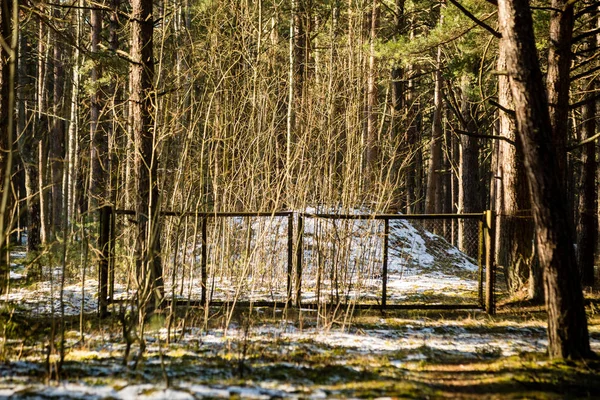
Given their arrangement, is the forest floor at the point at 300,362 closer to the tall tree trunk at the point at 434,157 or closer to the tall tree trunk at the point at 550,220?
the tall tree trunk at the point at 550,220

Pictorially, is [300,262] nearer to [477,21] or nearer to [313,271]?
[313,271]

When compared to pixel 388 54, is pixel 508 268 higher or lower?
lower

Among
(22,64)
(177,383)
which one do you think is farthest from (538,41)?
(22,64)

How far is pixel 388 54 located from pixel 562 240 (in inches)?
277

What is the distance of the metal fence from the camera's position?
6.49 metres

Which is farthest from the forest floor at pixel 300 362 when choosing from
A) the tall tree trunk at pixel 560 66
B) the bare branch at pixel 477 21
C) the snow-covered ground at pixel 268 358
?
the bare branch at pixel 477 21

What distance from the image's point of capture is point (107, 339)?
576 centimetres

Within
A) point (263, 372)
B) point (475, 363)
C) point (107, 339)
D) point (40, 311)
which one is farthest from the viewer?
point (40, 311)

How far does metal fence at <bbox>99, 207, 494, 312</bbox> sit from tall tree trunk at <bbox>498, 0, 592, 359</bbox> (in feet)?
7.22

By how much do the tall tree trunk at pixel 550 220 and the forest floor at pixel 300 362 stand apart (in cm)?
29

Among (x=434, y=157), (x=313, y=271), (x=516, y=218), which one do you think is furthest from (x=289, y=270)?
(x=434, y=157)

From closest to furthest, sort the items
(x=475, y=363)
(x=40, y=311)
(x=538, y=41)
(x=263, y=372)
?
(x=263, y=372), (x=475, y=363), (x=40, y=311), (x=538, y=41)

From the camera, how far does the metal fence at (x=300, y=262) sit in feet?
21.3

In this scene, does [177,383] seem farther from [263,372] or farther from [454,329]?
[454,329]
